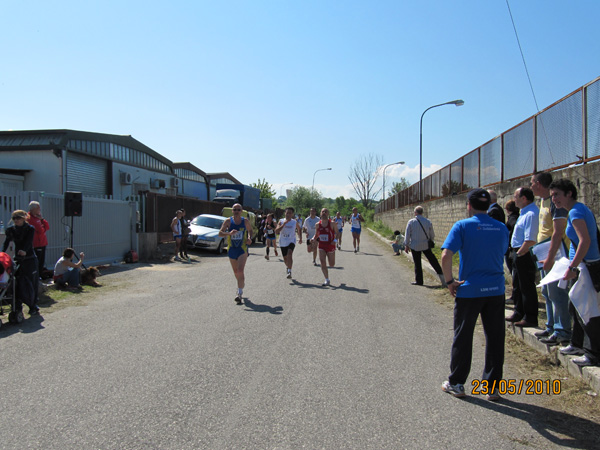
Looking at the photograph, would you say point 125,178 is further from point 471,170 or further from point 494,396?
point 494,396

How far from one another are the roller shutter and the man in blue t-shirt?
75.7 feet

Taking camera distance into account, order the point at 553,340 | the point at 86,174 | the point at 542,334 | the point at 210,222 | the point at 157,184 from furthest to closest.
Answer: the point at 157,184 < the point at 86,174 < the point at 210,222 < the point at 542,334 < the point at 553,340

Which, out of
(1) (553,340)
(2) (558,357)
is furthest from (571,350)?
(1) (553,340)

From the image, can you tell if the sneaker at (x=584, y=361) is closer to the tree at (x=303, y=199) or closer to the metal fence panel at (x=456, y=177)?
the metal fence panel at (x=456, y=177)

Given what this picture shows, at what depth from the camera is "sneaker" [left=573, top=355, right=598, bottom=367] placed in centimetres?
414

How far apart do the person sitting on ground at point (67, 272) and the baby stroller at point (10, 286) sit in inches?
105

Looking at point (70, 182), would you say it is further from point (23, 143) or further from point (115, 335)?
point (115, 335)

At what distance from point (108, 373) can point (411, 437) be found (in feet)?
9.78

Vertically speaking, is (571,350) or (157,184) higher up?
(157,184)

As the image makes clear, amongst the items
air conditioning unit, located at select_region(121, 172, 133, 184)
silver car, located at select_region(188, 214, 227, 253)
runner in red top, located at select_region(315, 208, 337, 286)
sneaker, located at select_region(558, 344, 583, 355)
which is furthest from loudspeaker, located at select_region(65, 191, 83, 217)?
air conditioning unit, located at select_region(121, 172, 133, 184)

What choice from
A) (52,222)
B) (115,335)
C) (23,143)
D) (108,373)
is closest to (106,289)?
(52,222)

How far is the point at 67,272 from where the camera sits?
9.82 m

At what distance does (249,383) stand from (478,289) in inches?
88.3

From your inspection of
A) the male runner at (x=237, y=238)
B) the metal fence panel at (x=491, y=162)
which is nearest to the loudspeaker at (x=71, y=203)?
the male runner at (x=237, y=238)
